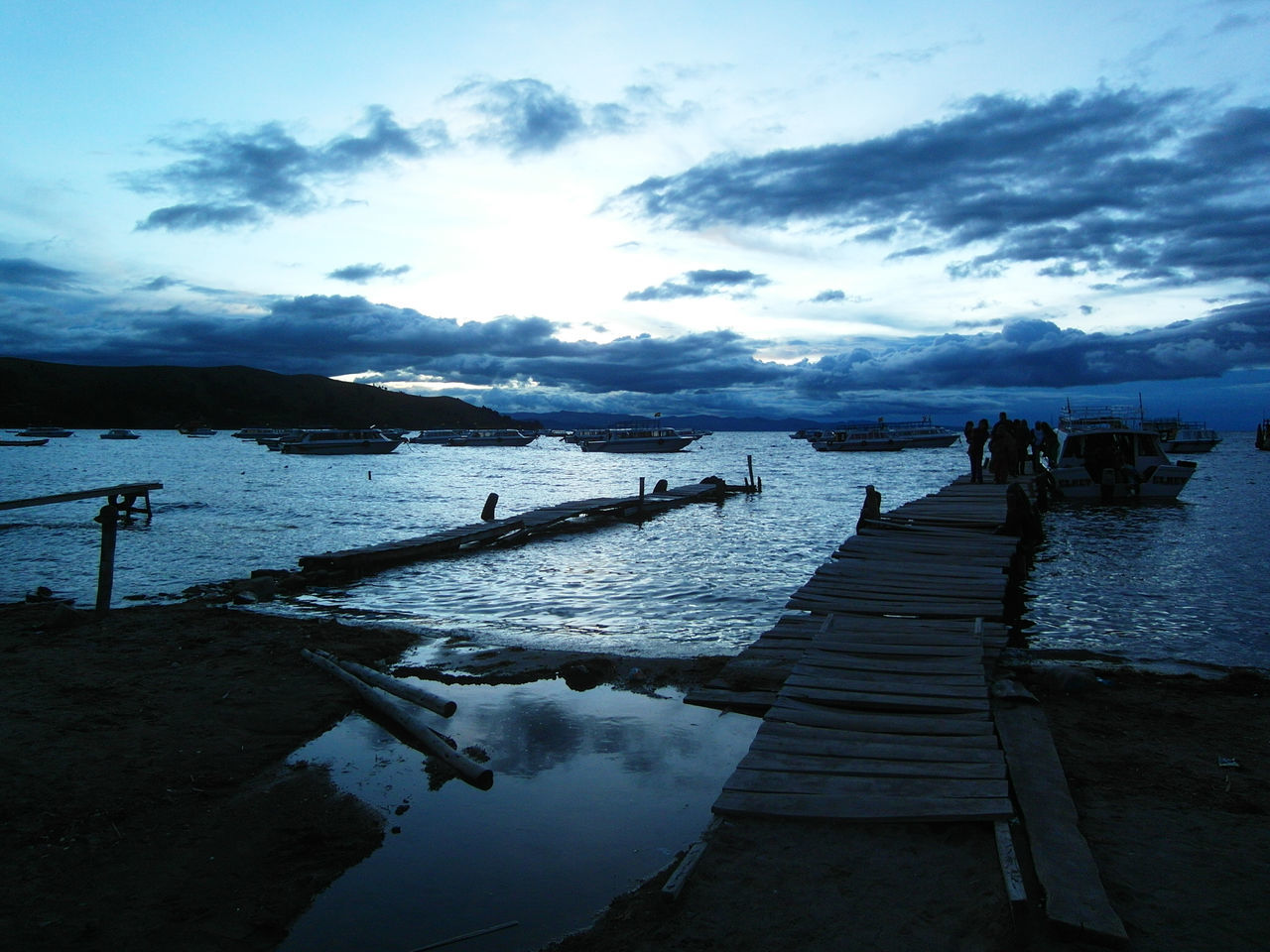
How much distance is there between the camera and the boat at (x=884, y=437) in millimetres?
101688

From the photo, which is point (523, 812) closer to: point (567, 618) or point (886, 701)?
point (886, 701)

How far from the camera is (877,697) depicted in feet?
22.0

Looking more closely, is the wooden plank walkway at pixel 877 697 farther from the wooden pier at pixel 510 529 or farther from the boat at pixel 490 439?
the boat at pixel 490 439

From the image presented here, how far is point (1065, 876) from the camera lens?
429cm

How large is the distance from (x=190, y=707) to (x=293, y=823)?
2.94 meters

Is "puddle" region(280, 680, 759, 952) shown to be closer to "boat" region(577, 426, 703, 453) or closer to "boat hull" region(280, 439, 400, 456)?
"boat hull" region(280, 439, 400, 456)

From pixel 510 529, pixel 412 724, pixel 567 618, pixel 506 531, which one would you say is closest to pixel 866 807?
pixel 412 724

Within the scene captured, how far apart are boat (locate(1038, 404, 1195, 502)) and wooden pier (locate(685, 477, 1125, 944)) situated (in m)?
23.3

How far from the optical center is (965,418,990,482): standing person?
27116mm

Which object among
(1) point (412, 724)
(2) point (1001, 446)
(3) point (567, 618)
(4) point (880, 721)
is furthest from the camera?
(2) point (1001, 446)

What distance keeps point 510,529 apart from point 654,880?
18584mm

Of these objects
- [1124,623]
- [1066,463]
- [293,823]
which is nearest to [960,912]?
[293,823]

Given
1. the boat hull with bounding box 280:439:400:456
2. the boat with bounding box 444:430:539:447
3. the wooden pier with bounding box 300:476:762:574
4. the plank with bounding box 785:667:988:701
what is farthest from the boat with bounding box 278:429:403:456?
the plank with bounding box 785:667:988:701

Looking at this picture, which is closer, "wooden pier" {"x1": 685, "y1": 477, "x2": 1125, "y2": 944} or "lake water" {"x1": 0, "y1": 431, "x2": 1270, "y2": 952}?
"wooden pier" {"x1": 685, "y1": 477, "x2": 1125, "y2": 944}
